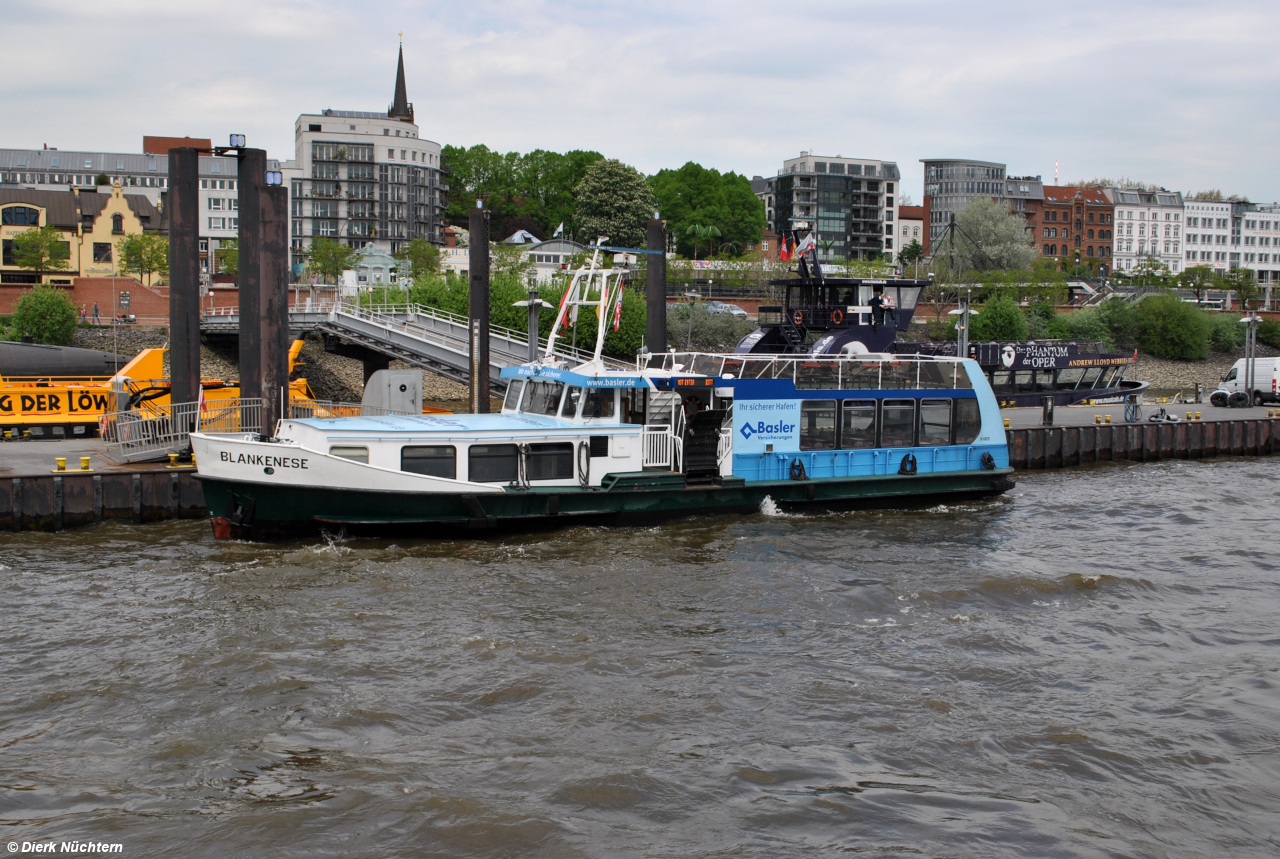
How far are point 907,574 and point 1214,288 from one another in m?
95.9

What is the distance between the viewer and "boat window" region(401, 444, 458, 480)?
18.6m

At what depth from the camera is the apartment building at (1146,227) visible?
123 m

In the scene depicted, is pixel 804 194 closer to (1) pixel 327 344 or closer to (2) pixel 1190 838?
(1) pixel 327 344

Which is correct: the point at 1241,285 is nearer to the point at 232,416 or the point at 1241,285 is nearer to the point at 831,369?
the point at 831,369

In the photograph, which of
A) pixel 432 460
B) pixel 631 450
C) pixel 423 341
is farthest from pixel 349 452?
pixel 423 341

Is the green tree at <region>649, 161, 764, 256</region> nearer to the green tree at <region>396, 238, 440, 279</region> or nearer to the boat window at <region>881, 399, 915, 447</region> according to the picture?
the green tree at <region>396, 238, 440, 279</region>

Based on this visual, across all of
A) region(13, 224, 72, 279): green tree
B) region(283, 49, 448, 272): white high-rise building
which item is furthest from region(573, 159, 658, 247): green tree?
region(13, 224, 72, 279): green tree

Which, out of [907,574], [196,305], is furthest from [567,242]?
[907,574]

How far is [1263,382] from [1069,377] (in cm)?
815

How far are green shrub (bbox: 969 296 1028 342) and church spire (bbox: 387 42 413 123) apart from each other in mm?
75149

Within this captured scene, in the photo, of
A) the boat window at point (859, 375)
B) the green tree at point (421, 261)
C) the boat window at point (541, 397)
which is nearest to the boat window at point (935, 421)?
the boat window at point (859, 375)

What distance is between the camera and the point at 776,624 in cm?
1485

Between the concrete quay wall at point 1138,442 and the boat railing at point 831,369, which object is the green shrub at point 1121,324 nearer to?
the concrete quay wall at point 1138,442

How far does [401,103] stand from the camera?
11938 centimetres
